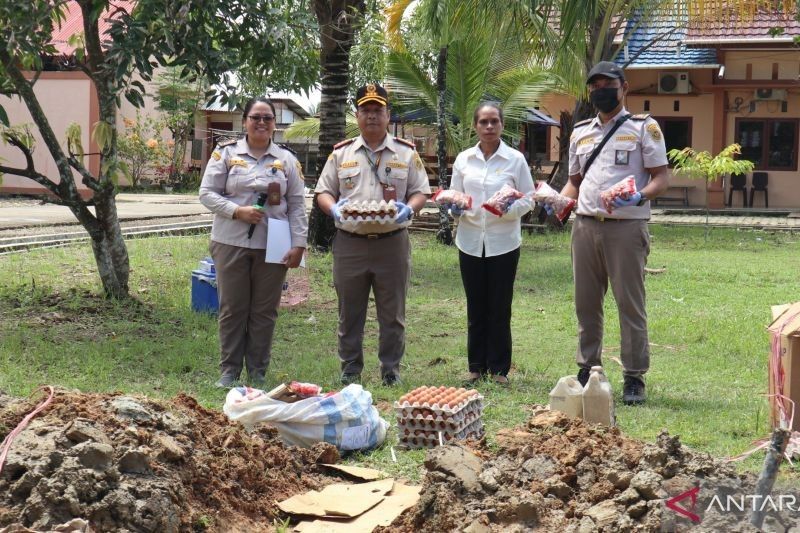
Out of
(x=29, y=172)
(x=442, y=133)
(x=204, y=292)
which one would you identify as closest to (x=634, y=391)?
(x=204, y=292)

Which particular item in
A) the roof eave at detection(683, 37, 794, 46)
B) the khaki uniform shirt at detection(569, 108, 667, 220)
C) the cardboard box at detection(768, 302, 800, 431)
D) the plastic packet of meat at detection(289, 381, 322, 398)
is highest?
the roof eave at detection(683, 37, 794, 46)

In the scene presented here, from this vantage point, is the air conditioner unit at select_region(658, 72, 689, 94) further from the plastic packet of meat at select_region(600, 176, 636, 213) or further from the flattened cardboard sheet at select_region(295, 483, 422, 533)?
the flattened cardboard sheet at select_region(295, 483, 422, 533)

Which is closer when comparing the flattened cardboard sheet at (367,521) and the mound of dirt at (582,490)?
the mound of dirt at (582,490)

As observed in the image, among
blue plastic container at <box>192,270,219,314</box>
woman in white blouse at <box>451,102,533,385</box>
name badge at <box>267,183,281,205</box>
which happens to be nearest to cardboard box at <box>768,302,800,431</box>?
woman in white blouse at <box>451,102,533,385</box>

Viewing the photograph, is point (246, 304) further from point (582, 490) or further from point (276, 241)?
point (582, 490)

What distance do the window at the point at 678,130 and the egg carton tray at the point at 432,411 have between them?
75.2ft

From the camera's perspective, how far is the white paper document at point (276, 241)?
22.8ft

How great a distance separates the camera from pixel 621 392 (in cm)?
712

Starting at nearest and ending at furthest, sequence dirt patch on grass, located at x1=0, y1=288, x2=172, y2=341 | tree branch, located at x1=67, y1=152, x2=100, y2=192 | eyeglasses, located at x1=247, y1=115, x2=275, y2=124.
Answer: eyeglasses, located at x1=247, y1=115, x2=275, y2=124 → dirt patch on grass, located at x1=0, y1=288, x2=172, y2=341 → tree branch, located at x1=67, y1=152, x2=100, y2=192

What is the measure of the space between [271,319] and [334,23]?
7221 mm

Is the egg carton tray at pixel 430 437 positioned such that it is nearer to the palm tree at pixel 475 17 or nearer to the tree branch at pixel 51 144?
the palm tree at pixel 475 17

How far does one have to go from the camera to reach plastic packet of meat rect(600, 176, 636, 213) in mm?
6395

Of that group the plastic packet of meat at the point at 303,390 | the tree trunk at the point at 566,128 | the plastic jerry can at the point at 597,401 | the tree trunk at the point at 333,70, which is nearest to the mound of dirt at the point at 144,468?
the plastic packet of meat at the point at 303,390

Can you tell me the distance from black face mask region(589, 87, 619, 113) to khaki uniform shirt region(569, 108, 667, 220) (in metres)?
0.08
